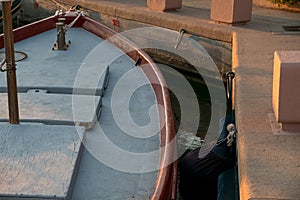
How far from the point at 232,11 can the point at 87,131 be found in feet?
17.3

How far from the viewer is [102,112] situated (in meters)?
5.17

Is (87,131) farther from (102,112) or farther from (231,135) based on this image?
(231,135)

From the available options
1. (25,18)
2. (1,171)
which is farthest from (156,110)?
(25,18)

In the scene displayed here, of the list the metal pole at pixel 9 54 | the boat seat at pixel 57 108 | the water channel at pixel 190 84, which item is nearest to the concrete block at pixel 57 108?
the boat seat at pixel 57 108

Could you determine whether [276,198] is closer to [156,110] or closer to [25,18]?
[156,110]

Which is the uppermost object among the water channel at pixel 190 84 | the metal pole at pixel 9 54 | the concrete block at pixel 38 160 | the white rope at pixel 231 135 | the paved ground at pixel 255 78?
the metal pole at pixel 9 54

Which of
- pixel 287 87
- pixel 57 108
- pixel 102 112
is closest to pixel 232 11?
pixel 287 87

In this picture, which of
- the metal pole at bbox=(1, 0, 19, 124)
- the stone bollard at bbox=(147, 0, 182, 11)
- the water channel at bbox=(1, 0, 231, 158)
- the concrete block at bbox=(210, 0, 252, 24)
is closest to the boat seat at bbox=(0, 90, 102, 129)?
the metal pole at bbox=(1, 0, 19, 124)

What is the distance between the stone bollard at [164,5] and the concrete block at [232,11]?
3.48ft

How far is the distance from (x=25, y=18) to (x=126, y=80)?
8458 mm

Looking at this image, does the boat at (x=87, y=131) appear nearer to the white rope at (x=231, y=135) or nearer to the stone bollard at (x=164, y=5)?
the white rope at (x=231, y=135)

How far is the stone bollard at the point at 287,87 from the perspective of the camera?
4871 millimetres

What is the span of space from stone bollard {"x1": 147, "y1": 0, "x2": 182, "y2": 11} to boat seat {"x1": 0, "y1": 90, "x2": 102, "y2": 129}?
17.9 ft

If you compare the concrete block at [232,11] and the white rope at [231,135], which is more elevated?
the concrete block at [232,11]
